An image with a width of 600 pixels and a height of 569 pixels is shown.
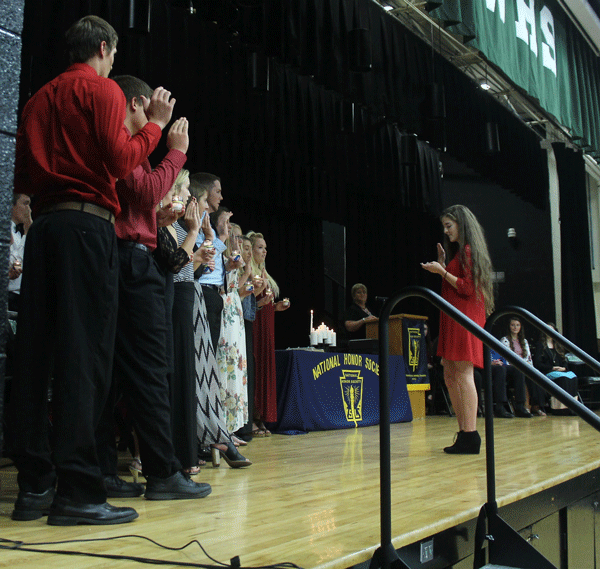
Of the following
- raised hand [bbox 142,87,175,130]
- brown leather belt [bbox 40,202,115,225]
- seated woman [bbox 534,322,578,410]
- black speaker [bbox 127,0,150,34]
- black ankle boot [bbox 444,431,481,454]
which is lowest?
black ankle boot [bbox 444,431,481,454]

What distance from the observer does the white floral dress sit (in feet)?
12.6

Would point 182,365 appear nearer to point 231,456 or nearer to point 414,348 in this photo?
point 231,456

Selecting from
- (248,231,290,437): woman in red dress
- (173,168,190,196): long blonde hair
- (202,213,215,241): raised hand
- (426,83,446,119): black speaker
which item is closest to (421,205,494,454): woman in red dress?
(202,213,215,241): raised hand

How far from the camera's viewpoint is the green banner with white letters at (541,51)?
5.62 metres

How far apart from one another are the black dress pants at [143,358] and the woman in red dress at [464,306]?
77.2 inches

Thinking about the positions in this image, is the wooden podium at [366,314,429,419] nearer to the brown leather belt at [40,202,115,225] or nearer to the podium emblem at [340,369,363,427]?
the podium emblem at [340,369,363,427]

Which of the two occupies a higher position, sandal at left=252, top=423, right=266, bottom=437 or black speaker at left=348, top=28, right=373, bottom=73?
black speaker at left=348, top=28, right=373, bottom=73

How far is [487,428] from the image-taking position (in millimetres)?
2457

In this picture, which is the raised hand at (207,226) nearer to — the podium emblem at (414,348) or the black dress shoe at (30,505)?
the black dress shoe at (30,505)

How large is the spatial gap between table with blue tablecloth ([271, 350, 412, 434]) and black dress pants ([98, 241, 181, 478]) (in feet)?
10.6

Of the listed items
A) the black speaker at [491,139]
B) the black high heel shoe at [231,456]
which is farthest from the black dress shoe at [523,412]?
the black high heel shoe at [231,456]

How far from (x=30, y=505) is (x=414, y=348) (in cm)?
601

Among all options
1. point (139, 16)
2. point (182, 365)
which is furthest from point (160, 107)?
point (139, 16)

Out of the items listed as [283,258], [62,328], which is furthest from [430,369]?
[62,328]
